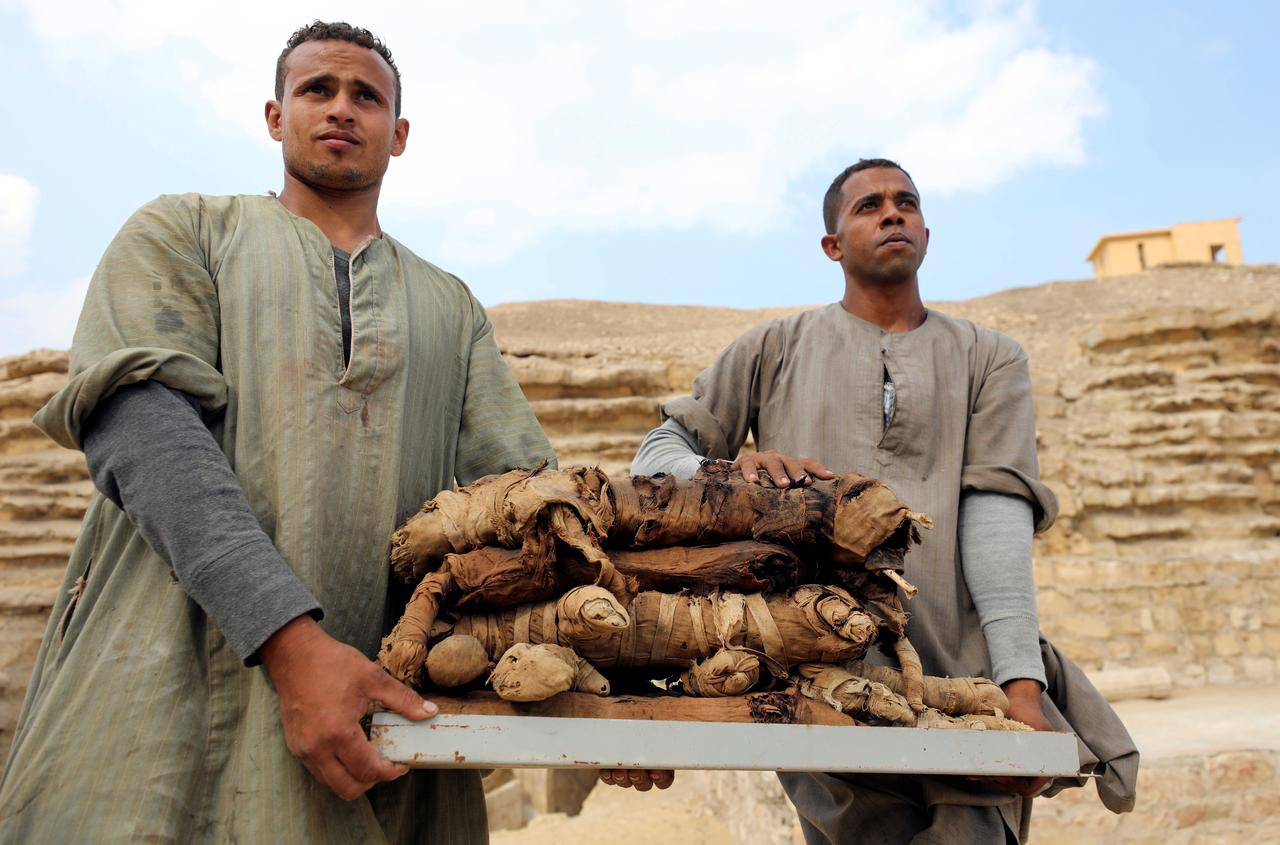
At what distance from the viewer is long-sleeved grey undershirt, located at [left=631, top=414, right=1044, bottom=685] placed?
1.88 meters

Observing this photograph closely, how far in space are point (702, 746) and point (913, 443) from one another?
1.10 m

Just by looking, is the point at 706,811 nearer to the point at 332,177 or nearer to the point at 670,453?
the point at 670,453

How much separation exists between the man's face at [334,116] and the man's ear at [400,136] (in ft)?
0.49

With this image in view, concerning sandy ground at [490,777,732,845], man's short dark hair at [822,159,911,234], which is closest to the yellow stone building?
sandy ground at [490,777,732,845]

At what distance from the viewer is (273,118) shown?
181 cm

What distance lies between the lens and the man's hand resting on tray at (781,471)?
4.95 feet

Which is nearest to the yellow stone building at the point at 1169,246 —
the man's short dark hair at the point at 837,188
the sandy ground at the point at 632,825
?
the sandy ground at the point at 632,825

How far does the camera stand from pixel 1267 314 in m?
10.9

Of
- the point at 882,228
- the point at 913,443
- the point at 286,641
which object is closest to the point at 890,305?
the point at 882,228

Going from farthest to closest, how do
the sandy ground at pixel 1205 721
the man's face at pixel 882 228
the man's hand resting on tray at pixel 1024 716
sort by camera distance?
the sandy ground at pixel 1205 721 → the man's face at pixel 882 228 → the man's hand resting on tray at pixel 1024 716

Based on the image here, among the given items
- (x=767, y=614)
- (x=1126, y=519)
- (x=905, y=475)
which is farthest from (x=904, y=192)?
(x=1126, y=519)

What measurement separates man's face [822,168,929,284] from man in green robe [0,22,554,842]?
0.99m

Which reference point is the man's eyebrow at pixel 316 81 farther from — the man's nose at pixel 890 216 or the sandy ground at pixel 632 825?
the sandy ground at pixel 632 825

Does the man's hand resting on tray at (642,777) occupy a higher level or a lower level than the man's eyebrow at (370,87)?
lower
